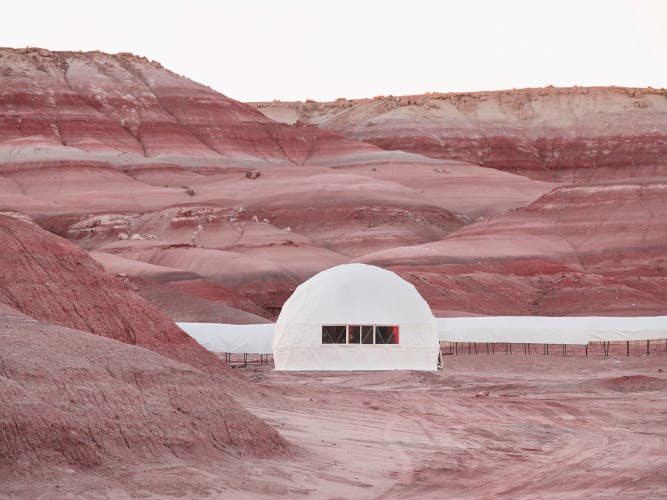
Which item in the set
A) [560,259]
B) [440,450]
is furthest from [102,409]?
[560,259]

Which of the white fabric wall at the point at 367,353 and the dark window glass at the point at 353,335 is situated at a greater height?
the dark window glass at the point at 353,335

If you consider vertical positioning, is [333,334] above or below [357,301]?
below

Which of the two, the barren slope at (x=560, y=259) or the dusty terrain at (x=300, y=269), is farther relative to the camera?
the barren slope at (x=560, y=259)

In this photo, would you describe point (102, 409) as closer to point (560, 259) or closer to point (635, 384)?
point (635, 384)

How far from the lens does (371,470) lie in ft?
56.6

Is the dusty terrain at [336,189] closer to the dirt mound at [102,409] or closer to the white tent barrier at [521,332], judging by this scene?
the white tent barrier at [521,332]

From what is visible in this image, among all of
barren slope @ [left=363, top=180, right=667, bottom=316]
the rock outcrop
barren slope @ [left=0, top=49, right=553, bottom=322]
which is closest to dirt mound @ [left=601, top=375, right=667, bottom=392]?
barren slope @ [left=0, top=49, right=553, bottom=322]

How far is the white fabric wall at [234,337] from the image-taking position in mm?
48219

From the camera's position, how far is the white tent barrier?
159 ft

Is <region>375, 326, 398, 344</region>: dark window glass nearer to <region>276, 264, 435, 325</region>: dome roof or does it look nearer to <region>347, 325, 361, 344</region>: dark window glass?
<region>276, 264, 435, 325</region>: dome roof

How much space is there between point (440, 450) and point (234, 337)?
29.8m

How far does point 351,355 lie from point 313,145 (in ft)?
338

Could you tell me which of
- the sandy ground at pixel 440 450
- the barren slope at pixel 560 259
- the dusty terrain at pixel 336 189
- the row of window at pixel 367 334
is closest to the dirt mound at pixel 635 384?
the sandy ground at pixel 440 450

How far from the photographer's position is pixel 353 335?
40844 millimetres
